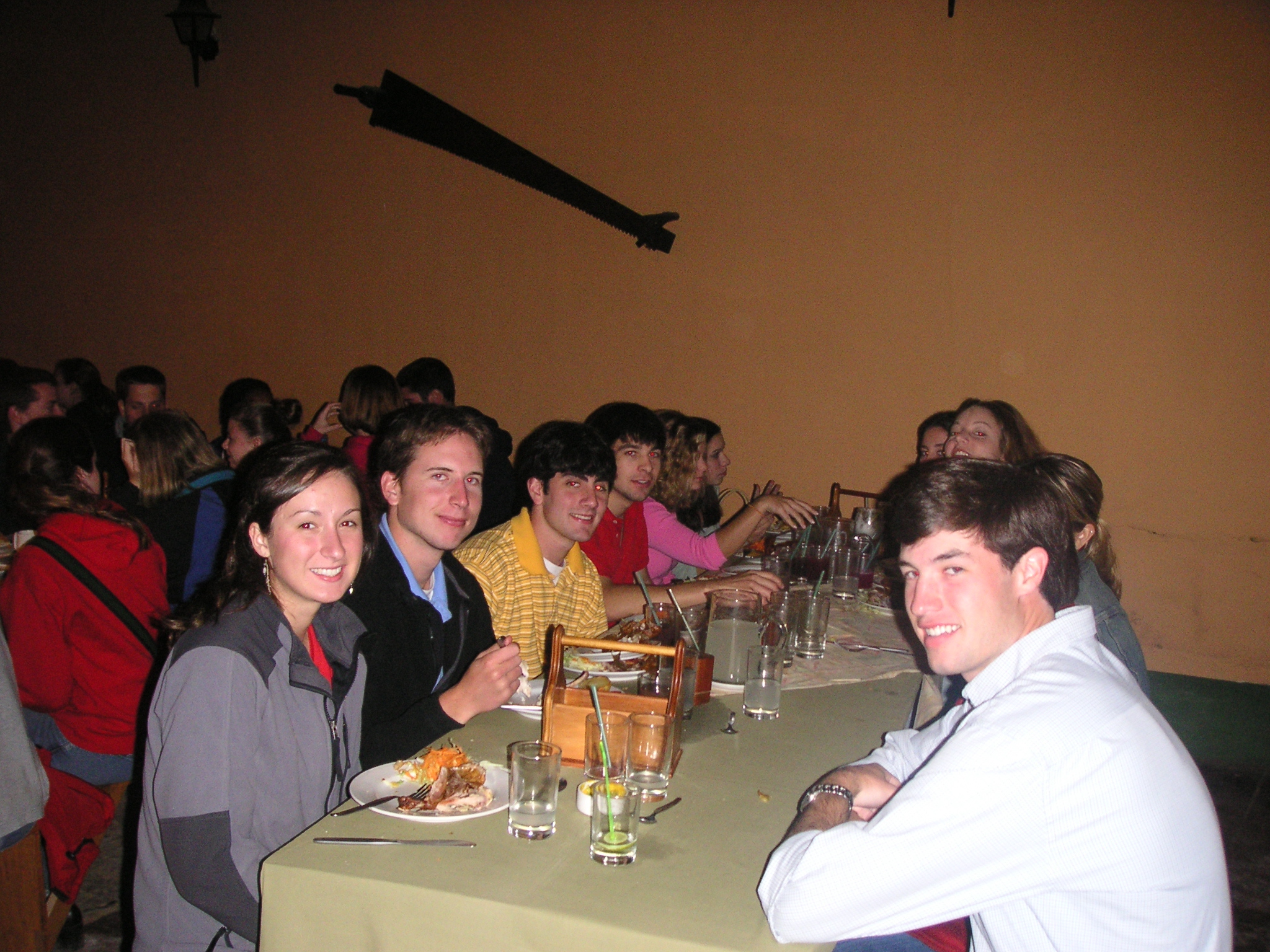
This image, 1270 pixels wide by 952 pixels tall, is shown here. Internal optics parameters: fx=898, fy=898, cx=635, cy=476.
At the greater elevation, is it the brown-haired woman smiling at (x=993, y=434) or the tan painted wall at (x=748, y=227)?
the tan painted wall at (x=748, y=227)

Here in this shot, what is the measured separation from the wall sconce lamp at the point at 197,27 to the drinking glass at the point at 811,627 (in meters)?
6.14

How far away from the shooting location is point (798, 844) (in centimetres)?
120

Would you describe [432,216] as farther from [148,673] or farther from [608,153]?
[148,673]

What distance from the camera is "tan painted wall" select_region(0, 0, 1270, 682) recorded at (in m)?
4.94

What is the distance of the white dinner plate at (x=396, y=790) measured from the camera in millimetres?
1358

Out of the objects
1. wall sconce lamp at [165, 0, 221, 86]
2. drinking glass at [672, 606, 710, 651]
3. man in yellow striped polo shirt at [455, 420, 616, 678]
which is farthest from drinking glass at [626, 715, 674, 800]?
wall sconce lamp at [165, 0, 221, 86]

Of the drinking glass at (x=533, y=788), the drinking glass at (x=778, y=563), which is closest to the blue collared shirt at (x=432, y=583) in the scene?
the drinking glass at (x=533, y=788)

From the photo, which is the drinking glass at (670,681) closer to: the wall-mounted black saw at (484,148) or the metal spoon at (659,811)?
the metal spoon at (659,811)

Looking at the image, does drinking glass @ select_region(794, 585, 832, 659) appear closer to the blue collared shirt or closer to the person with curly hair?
the person with curly hair

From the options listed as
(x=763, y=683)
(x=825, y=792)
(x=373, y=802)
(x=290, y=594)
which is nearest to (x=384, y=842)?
(x=373, y=802)

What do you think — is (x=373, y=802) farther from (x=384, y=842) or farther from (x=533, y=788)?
(x=533, y=788)

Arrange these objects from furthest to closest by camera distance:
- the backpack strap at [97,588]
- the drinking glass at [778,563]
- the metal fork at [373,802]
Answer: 1. the drinking glass at [778,563]
2. the backpack strap at [97,588]
3. the metal fork at [373,802]

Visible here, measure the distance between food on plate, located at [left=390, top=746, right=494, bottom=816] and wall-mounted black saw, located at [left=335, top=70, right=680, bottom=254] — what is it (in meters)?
4.62

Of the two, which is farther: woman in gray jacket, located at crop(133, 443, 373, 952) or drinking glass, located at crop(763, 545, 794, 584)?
drinking glass, located at crop(763, 545, 794, 584)
